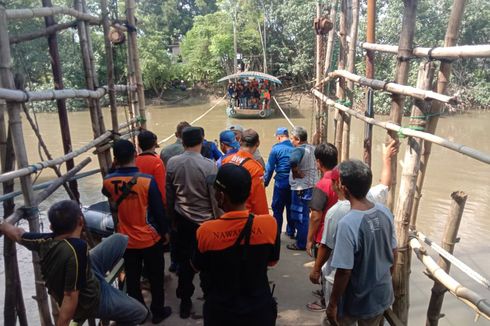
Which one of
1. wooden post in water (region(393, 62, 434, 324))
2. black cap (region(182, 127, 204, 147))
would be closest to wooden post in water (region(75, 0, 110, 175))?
black cap (region(182, 127, 204, 147))

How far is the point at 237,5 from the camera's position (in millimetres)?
25219

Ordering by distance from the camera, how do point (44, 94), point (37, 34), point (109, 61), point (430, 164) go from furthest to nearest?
point (430, 164)
point (109, 61)
point (37, 34)
point (44, 94)

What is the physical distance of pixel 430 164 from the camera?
37.8 ft

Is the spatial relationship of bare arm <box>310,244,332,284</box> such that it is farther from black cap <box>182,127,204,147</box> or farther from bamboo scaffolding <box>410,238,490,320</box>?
black cap <box>182,127,204,147</box>

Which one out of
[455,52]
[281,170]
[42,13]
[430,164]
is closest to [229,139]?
[281,170]

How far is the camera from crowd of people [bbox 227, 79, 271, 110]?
20.3 meters

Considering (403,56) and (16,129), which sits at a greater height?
(403,56)

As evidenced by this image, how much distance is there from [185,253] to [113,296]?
1018 mm

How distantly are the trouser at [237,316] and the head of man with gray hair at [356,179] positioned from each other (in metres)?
0.74

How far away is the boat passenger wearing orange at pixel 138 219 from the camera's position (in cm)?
306

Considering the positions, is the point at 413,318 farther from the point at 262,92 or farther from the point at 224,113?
the point at 224,113

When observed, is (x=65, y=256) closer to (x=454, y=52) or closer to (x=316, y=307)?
(x=316, y=307)

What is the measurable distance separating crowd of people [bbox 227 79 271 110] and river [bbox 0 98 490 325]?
3.07 ft

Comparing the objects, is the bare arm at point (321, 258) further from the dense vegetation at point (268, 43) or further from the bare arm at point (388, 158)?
the dense vegetation at point (268, 43)
